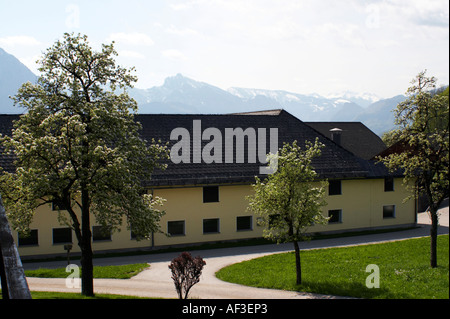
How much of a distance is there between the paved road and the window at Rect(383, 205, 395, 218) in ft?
9.35

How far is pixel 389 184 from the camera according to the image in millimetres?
35719

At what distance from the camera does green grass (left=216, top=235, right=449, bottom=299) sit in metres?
16.1

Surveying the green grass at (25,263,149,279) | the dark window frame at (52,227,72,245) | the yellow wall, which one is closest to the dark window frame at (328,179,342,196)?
the yellow wall

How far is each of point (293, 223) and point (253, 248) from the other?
33.8 ft

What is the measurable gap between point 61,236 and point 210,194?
1011 cm

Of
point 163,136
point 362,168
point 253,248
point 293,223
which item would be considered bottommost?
point 253,248

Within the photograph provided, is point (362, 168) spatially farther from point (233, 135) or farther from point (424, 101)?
point (424, 101)

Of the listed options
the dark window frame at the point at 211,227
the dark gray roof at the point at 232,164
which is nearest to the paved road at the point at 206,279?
the dark window frame at the point at 211,227

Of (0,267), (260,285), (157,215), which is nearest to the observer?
(0,267)

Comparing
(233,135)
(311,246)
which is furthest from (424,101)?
(233,135)

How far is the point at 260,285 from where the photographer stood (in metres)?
18.8

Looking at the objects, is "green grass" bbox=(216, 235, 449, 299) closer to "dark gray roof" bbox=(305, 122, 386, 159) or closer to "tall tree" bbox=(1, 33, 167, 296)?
"tall tree" bbox=(1, 33, 167, 296)

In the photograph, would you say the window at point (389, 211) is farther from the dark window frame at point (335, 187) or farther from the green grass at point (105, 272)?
the green grass at point (105, 272)

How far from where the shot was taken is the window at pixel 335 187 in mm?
33531
